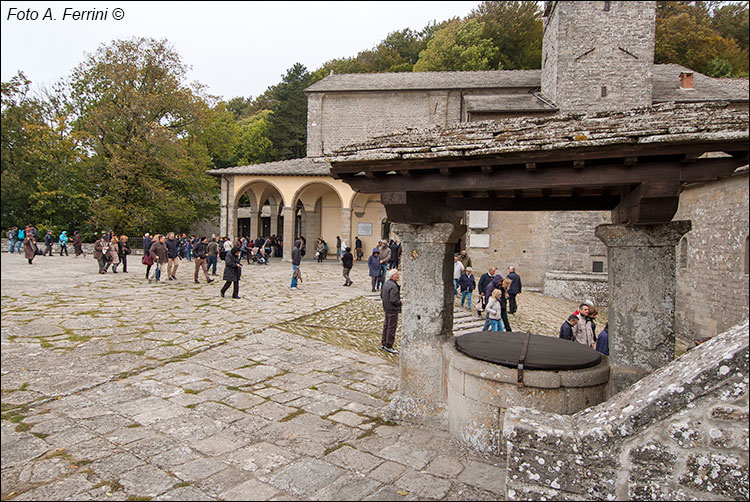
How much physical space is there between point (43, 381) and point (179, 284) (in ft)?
27.1

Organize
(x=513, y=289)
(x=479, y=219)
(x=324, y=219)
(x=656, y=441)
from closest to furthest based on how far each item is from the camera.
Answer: (x=656, y=441)
(x=513, y=289)
(x=479, y=219)
(x=324, y=219)

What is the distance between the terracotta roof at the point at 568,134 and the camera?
11.0 ft

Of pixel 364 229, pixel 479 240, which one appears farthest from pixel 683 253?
pixel 364 229

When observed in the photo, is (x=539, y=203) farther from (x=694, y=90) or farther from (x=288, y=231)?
(x=288, y=231)

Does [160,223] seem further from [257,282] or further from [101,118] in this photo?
[257,282]

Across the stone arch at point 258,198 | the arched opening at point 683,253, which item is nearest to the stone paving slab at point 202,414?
the arched opening at point 683,253

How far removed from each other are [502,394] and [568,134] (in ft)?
Result: 7.53

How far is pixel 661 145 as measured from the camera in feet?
11.1

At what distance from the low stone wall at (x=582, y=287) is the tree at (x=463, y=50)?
19674 mm

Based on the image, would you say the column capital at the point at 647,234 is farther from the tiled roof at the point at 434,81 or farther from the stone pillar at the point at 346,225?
the tiled roof at the point at 434,81

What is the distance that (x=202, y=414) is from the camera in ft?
15.4

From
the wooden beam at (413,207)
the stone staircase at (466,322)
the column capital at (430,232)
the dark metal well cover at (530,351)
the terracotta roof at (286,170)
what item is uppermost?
the terracotta roof at (286,170)

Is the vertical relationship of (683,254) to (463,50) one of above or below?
below

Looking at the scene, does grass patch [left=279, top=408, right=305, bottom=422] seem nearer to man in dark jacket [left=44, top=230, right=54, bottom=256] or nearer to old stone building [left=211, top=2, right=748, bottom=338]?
old stone building [left=211, top=2, right=748, bottom=338]
